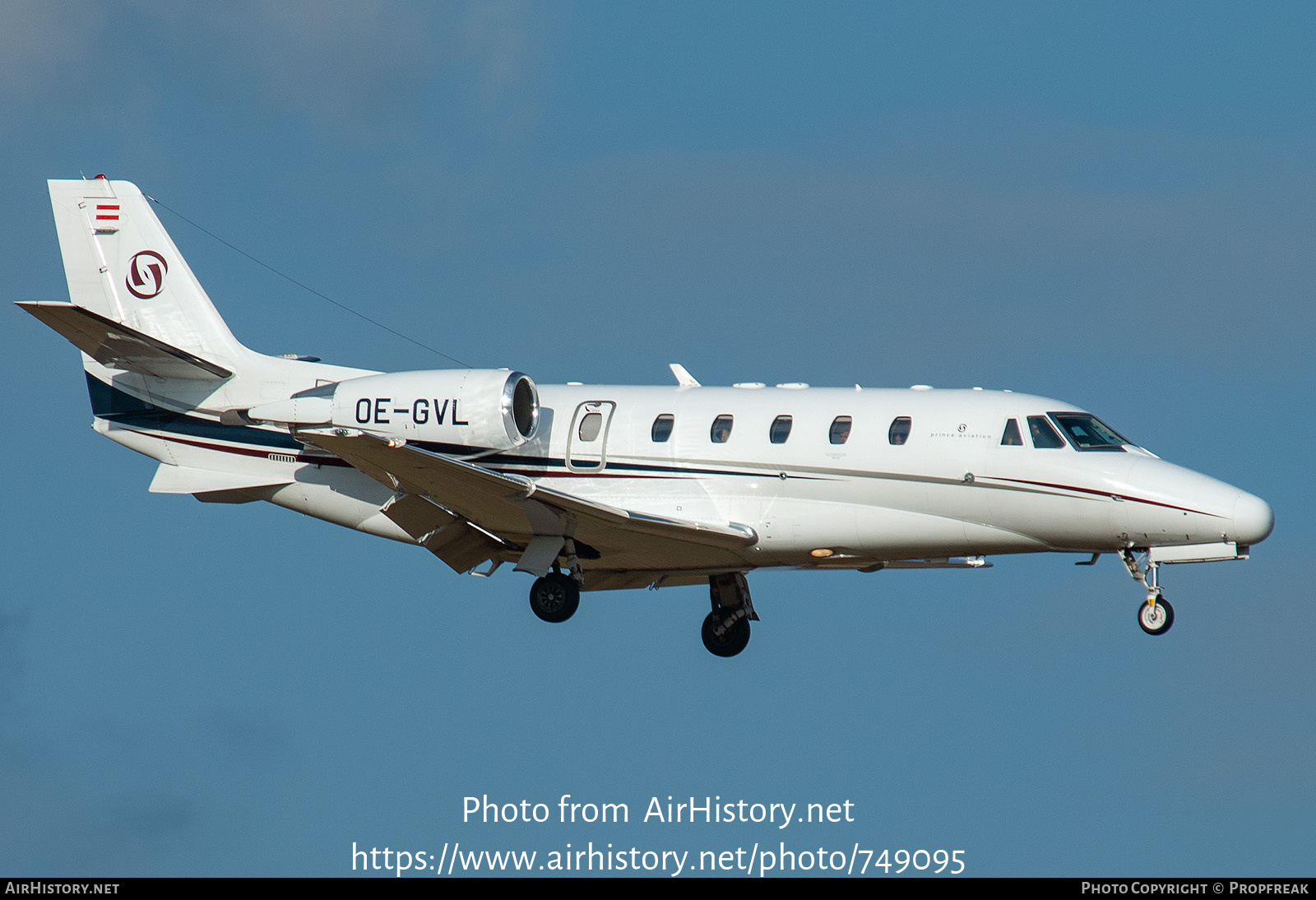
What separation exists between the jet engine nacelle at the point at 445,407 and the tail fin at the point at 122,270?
4.35 metres

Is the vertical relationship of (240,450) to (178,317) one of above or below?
below

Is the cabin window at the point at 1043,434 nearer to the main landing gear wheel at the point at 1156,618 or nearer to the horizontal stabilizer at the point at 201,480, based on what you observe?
the main landing gear wheel at the point at 1156,618

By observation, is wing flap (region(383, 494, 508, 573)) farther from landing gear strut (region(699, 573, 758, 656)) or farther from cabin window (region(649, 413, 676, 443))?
landing gear strut (region(699, 573, 758, 656))

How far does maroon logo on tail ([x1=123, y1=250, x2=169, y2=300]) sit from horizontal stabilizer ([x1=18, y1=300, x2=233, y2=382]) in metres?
1.70

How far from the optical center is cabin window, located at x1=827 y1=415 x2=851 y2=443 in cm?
2573

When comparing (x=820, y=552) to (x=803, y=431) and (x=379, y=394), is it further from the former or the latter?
(x=379, y=394)

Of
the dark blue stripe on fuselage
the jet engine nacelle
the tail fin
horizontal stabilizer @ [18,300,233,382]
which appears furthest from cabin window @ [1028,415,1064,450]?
the tail fin

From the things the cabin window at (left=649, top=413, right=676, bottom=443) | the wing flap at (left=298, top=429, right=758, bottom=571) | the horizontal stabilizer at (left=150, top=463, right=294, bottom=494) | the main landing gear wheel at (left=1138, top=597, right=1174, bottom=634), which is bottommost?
the main landing gear wheel at (left=1138, top=597, right=1174, bottom=634)

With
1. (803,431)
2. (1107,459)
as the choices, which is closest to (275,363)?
(803,431)

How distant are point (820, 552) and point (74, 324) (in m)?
11.6

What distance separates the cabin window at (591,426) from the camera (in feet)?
89.2

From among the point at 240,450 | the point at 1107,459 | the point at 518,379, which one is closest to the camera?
the point at 1107,459

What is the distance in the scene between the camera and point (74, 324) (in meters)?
27.3

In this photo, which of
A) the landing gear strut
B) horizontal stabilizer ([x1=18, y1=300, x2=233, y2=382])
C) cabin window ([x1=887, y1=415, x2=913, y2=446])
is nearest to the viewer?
cabin window ([x1=887, y1=415, x2=913, y2=446])
